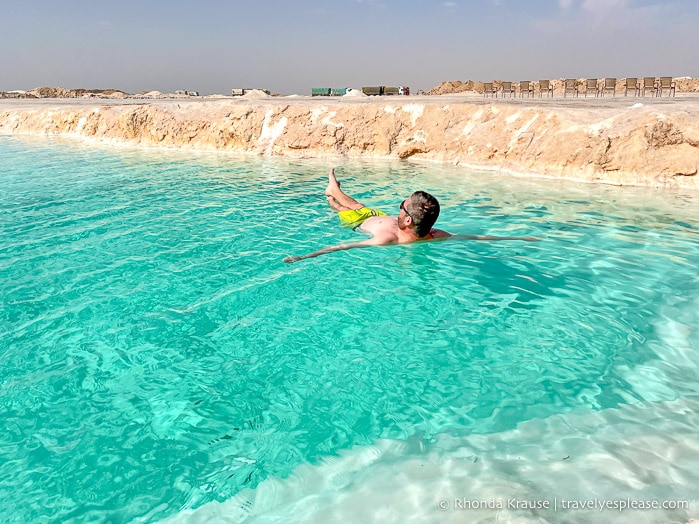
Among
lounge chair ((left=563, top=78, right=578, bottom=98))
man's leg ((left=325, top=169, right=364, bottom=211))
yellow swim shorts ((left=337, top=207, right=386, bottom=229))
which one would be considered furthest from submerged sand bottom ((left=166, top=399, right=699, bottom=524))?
lounge chair ((left=563, top=78, right=578, bottom=98))

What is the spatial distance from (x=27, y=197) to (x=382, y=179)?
717 centimetres

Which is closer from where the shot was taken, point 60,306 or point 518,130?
point 60,306

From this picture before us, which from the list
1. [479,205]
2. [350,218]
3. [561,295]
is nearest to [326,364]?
[561,295]

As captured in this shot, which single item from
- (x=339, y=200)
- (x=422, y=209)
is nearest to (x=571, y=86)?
(x=339, y=200)

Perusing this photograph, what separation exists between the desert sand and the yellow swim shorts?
6.13 m

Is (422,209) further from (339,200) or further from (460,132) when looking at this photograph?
(460,132)

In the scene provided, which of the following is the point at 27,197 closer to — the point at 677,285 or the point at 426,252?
the point at 426,252

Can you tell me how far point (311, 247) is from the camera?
590 cm

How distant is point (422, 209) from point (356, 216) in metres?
1.45

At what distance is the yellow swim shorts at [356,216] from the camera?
257 inches

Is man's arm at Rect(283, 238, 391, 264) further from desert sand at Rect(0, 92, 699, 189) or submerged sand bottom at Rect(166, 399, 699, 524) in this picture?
desert sand at Rect(0, 92, 699, 189)

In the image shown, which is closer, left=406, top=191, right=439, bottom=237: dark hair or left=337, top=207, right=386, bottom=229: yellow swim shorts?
left=406, top=191, right=439, bottom=237: dark hair

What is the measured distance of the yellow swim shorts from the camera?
652 cm

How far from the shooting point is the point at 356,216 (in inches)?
258
